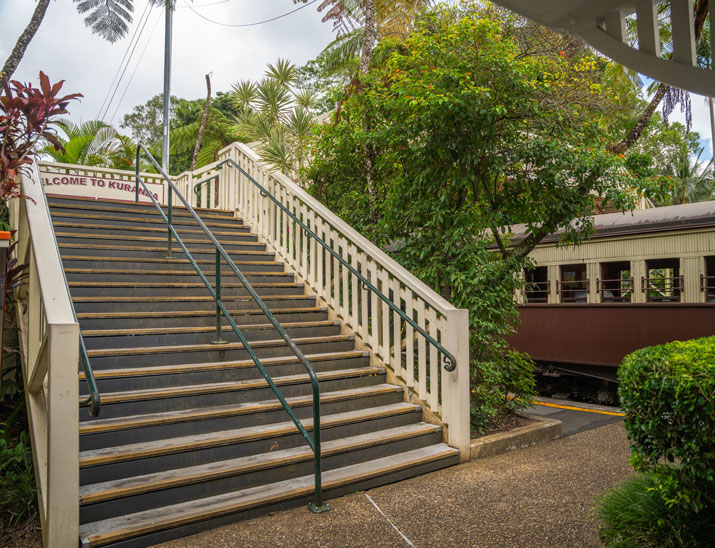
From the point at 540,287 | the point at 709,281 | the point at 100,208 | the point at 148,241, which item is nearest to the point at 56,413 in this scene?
the point at 148,241

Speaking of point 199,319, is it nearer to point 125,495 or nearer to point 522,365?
point 125,495

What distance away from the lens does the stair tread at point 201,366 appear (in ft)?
13.7

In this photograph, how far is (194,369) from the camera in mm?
4523

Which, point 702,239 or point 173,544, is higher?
point 702,239

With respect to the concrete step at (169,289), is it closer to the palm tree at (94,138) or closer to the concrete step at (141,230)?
the concrete step at (141,230)

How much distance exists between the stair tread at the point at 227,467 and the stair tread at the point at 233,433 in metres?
0.14

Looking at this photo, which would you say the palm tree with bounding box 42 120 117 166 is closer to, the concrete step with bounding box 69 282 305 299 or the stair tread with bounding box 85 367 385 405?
the concrete step with bounding box 69 282 305 299

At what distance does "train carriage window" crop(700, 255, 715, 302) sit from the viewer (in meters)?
7.98

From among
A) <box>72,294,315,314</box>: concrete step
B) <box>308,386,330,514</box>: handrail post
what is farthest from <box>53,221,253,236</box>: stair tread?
<box>308,386,330,514</box>: handrail post

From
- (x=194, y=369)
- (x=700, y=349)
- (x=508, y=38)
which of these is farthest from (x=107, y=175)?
(x=700, y=349)

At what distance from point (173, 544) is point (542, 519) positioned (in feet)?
7.59

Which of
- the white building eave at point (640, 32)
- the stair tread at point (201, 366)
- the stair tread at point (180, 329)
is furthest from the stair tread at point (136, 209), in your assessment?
the white building eave at point (640, 32)

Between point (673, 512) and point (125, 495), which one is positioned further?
point (125, 495)

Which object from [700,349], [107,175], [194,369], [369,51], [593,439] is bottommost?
[593,439]
